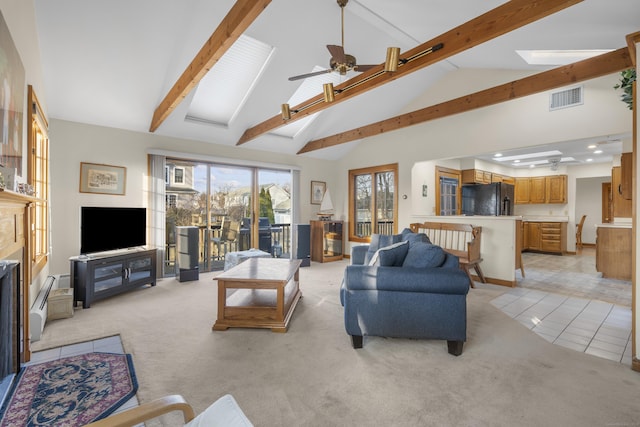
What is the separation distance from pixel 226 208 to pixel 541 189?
8.03 metres

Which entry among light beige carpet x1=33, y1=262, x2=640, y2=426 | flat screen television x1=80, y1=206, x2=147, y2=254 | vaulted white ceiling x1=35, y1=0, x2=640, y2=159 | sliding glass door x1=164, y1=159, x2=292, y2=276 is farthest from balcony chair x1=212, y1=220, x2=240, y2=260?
light beige carpet x1=33, y1=262, x2=640, y2=426

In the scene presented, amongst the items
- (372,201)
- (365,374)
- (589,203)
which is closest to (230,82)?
(372,201)

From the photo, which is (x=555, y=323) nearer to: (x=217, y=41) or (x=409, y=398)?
(x=409, y=398)

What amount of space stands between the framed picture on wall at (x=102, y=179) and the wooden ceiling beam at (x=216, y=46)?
114cm

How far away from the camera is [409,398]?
1.82 m

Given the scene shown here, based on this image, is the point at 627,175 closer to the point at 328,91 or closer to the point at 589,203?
the point at 328,91

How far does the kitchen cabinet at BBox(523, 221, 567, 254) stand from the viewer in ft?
24.5

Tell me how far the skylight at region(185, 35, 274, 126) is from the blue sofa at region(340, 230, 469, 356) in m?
3.39

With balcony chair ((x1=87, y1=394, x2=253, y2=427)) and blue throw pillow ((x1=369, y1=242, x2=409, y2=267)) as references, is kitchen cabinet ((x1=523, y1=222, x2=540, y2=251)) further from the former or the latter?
balcony chair ((x1=87, y1=394, x2=253, y2=427))

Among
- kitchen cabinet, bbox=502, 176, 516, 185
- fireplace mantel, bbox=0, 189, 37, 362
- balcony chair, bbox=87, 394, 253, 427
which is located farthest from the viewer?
kitchen cabinet, bbox=502, 176, 516, 185

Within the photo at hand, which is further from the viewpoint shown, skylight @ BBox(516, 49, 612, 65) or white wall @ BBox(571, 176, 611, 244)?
white wall @ BBox(571, 176, 611, 244)

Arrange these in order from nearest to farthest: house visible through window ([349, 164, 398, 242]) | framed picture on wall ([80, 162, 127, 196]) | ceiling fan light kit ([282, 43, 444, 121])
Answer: ceiling fan light kit ([282, 43, 444, 121]) → framed picture on wall ([80, 162, 127, 196]) → house visible through window ([349, 164, 398, 242])

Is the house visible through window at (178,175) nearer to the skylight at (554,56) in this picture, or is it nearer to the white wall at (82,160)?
the white wall at (82,160)

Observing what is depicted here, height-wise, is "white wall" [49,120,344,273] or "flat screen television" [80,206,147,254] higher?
"white wall" [49,120,344,273]
